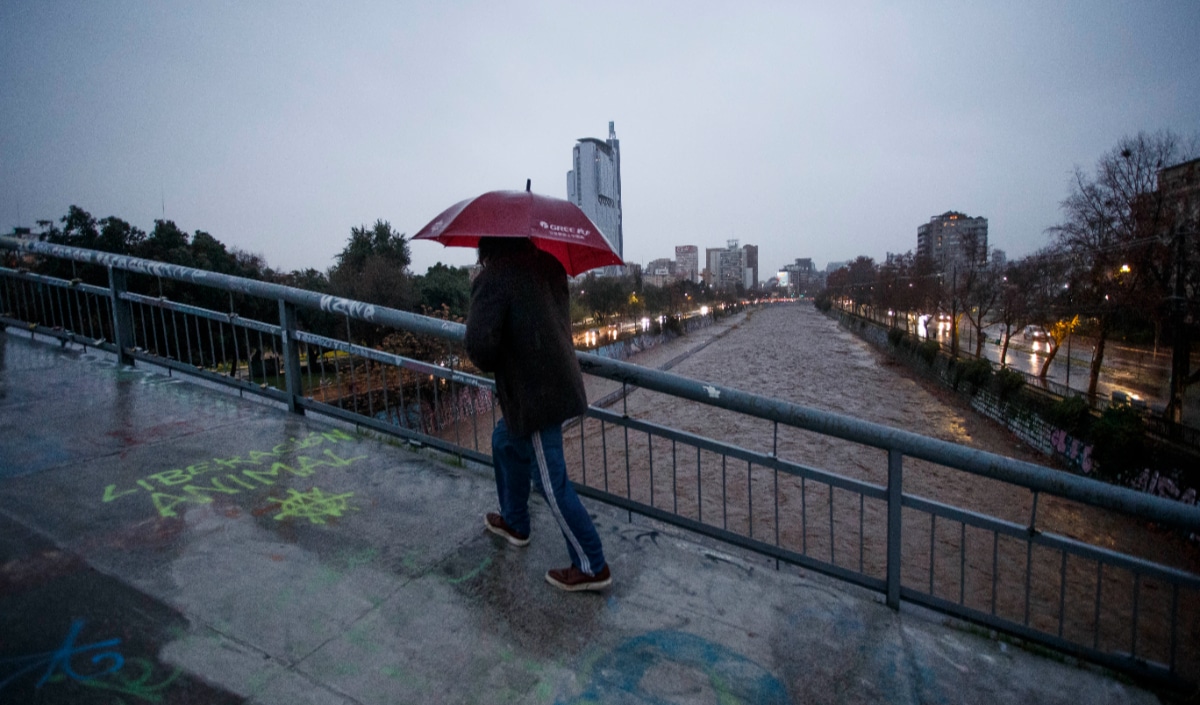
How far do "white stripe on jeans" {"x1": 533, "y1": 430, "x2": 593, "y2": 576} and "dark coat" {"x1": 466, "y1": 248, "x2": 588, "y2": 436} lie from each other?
10cm

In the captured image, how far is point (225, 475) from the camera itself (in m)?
3.73

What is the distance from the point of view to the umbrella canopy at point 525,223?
252cm

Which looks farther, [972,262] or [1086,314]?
[972,262]

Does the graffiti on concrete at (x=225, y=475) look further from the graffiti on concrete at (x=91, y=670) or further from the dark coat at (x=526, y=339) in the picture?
the dark coat at (x=526, y=339)

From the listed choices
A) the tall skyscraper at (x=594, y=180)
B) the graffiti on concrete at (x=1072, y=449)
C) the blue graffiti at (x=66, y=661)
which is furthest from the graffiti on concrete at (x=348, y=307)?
the tall skyscraper at (x=594, y=180)

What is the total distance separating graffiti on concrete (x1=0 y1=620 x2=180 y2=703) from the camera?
1986 mm

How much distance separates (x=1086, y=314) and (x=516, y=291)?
3254cm

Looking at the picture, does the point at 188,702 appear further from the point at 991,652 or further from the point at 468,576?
the point at 991,652

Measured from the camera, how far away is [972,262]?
41.6 meters

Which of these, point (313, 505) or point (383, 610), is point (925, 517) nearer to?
point (313, 505)

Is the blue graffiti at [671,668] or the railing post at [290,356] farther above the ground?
the railing post at [290,356]

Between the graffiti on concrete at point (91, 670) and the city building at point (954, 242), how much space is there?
4802 cm

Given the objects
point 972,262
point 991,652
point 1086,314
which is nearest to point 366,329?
point 991,652

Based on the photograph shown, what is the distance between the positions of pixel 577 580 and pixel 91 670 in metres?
1.81
